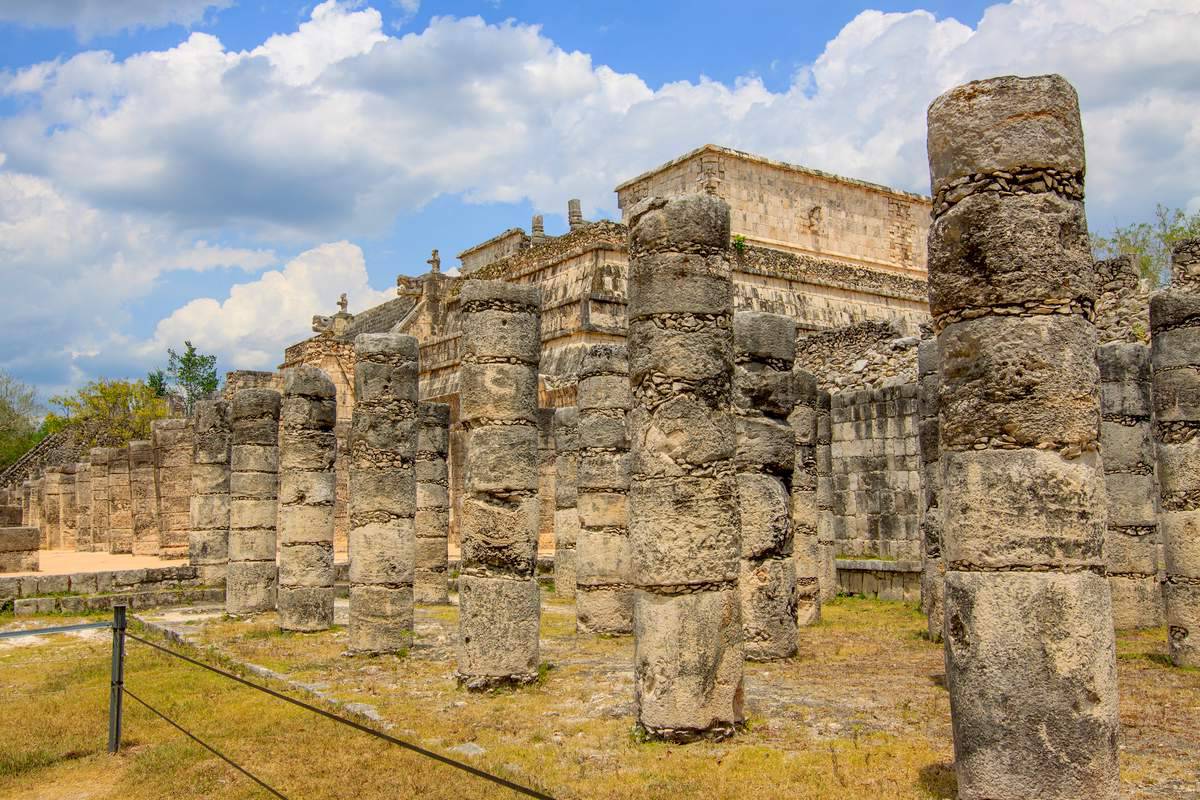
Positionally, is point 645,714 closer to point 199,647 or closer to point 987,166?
point 987,166

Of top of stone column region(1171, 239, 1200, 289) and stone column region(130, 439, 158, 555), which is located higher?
top of stone column region(1171, 239, 1200, 289)

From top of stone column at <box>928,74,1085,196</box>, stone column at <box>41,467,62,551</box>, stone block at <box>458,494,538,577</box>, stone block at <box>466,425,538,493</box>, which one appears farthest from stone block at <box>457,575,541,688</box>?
stone column at <box>41,467,62,551</box>

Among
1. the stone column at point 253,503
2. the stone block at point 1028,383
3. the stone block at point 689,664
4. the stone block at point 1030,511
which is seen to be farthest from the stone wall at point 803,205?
the stone block at point 1030,511

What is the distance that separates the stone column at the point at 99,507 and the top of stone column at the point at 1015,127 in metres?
27.0

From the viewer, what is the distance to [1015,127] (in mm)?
5852

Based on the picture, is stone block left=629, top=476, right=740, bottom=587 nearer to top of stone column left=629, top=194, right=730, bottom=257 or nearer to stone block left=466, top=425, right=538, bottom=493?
top of stone column left=629, top=194, right=730, bottom=257

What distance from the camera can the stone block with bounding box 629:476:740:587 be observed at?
25.9 feet

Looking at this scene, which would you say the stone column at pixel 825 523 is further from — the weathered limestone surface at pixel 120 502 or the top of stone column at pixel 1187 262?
the weathered limestone surface at pixel 120 502

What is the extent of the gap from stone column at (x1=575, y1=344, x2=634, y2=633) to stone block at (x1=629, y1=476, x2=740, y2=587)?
18.6 ft

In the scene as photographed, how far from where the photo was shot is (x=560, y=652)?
12203 mm

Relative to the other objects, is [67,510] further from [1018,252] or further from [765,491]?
[1018,252]

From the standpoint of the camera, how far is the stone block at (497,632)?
32.9 feet

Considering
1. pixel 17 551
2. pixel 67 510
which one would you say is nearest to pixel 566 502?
pixel 17 551

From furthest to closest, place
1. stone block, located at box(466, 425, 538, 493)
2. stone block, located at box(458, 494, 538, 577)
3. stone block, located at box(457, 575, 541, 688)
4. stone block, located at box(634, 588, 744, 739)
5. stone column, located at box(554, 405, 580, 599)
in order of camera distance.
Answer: stone column, located at box(554, 405, 580, 599)
stone block, located at box(466, 425, 538, 493)
stone block, located at box(458, 494, 538, 577)
stone block, located at box(457, 575, 541, 688)
stone block, located at box(634, 588, 744, 739)
